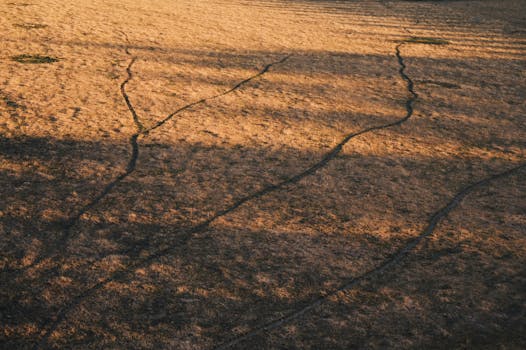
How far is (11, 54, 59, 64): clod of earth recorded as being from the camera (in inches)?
108

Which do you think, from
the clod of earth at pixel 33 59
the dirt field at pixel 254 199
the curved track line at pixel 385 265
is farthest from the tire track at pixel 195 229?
the clod of earth at pixel 33 59

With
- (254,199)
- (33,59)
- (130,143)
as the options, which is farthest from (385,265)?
(33,59)

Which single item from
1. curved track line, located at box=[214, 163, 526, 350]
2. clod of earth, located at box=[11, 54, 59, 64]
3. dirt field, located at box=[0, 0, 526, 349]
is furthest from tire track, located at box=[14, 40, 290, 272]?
curved track line, located at box=[214, 163, 526, 350]

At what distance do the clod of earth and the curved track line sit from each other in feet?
6.39

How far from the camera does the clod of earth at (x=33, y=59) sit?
275 centimetres

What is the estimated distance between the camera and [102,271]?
4.24 feet

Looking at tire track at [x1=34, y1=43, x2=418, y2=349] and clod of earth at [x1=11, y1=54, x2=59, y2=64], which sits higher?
clod of earth at [x1=11, y1=54, x2=59, y2=64]

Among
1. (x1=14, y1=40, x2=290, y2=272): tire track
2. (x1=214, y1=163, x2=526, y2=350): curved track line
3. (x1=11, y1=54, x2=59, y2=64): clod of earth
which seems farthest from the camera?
(x1=11, y1=54, x2=59, y2=64): clod of earth

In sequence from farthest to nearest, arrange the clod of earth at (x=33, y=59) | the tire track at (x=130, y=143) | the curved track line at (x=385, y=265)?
the clod of earth at (x=33, y=59)
the tire track at (x=130, y=143)
the curved track line at (x=385, y=265)

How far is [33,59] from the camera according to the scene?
110 inches

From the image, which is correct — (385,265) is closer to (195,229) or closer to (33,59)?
(195,229)

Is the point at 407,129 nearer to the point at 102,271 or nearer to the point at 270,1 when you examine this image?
the point at 102,271

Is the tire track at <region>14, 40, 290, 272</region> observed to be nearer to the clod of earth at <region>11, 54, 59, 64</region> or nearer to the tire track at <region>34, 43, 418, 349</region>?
the tire track at <region>34, 43, 418, 349</region>

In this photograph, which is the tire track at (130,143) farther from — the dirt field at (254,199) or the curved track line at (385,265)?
the curved track line at (385,265)
